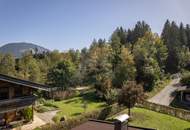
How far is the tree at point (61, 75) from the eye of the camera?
61375mm

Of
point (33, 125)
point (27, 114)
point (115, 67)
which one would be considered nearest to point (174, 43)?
point (115, 67)

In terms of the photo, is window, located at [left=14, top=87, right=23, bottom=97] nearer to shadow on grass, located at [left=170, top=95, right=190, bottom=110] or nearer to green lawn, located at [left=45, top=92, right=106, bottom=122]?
green lawn, located at [left=45, top=92, right=106, bottom=122]

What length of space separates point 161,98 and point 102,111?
20822 millimetres

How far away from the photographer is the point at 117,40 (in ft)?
289

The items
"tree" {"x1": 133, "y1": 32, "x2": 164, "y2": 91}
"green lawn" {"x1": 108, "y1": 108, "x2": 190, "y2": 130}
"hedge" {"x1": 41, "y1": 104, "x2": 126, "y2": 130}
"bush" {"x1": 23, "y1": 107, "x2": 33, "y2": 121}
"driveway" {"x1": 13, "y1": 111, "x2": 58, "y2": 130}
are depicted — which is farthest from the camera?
"tree" {"x1": 133, "y1": 32, "x2": 164, "y2": 91}

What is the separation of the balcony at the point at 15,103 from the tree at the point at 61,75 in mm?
32444

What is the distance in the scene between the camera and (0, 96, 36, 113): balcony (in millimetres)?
26031

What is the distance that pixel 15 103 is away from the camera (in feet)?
88.9

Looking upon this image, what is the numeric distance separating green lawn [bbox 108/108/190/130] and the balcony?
1214 centimetres

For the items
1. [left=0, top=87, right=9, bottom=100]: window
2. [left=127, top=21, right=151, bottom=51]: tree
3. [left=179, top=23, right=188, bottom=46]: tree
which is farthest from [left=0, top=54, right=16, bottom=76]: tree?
[left=179, top=23, right=188, bottom=46]: tree

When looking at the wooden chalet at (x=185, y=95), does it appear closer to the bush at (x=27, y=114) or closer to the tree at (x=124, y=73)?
the tree at (x=124, y=73)

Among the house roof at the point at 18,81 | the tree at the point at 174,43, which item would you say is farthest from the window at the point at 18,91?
the tree at the point at 174,43

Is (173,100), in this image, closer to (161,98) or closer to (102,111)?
(161,98)

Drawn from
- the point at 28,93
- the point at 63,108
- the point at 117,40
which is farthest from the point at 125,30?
the point at 28,93
